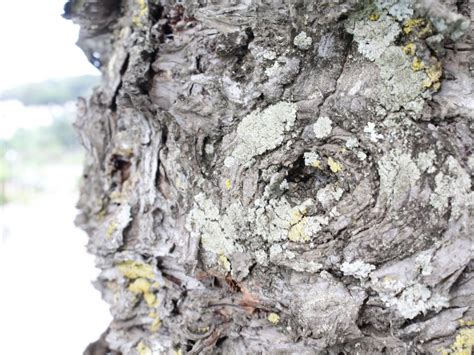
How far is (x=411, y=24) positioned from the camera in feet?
2.32

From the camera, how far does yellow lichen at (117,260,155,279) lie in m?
1.01

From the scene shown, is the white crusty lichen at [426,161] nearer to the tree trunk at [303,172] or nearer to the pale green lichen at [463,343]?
the tree trunk at [303,172]

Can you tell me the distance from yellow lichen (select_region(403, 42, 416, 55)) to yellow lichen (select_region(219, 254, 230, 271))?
1.53 feet

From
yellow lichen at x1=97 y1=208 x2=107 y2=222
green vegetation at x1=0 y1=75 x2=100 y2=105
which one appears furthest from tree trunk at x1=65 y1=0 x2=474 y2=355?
green vegetation at x1=0 y1=75 x2=100 y2=105

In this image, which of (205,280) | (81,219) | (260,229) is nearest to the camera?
(260,229)

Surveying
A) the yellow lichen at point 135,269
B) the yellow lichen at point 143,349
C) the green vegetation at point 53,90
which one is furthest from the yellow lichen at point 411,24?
the green vegetation at point 53,90

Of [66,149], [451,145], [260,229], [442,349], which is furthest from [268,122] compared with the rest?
[66,149]

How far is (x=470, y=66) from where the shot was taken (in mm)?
707

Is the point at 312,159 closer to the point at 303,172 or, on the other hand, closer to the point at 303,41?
the point at 303,172

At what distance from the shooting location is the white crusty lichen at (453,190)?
0.68 metres

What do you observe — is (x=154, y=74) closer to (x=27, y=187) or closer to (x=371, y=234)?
(x=371, y=234)

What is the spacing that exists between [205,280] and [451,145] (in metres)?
0.52

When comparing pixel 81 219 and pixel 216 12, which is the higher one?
pixel 216 12

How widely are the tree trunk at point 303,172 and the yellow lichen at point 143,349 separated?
0.02 m
